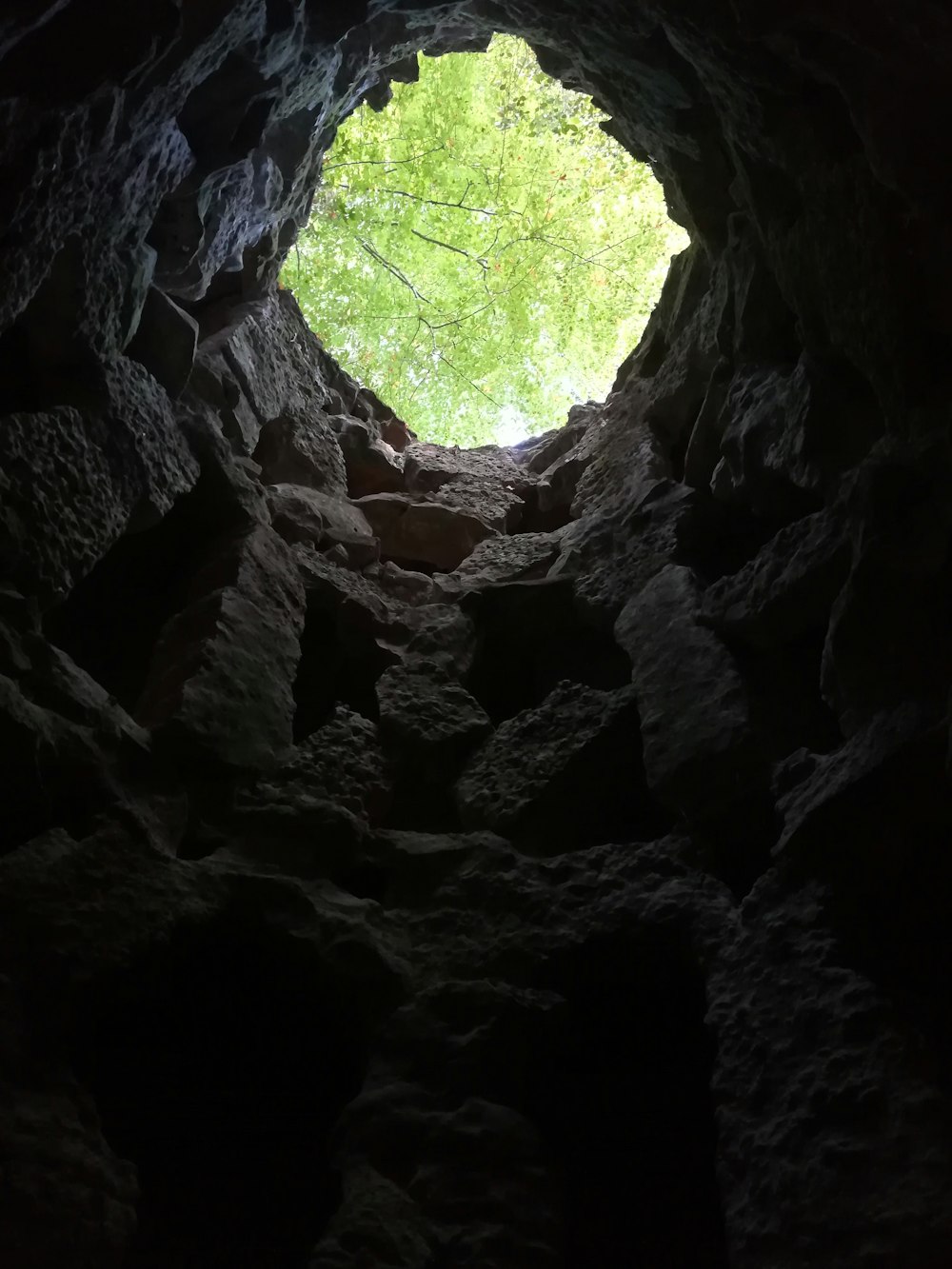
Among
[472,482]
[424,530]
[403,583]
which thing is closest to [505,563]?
[403,583]

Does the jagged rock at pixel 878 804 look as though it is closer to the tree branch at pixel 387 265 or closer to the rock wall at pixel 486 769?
the rock wall at pixel 486 769

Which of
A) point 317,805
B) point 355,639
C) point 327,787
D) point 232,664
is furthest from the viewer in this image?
point 355,639

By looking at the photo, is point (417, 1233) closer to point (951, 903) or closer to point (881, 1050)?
point (881, 1050)

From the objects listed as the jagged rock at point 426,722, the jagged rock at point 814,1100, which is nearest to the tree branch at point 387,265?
the jagged rock at point 426,722

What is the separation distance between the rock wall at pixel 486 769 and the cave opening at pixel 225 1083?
15 mm

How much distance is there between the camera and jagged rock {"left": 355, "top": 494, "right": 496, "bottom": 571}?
7.69m

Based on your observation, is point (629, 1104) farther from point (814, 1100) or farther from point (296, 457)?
point (296, 457)

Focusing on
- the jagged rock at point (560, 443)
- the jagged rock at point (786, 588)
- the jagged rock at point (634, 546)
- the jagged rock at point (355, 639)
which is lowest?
the jagged rock at point (786, 588)

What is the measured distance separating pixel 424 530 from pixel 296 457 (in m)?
1.10

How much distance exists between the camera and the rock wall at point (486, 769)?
10.7ft

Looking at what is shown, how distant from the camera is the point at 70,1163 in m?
2.93

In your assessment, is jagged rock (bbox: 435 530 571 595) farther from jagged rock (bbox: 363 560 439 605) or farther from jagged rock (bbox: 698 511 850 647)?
jagged rock (bbox: 698 511 850 647)

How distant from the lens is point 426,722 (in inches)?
214

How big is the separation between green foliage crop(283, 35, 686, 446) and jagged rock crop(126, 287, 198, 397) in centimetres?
680
